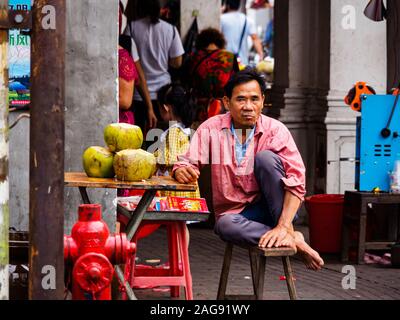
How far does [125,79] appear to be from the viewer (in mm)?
8055

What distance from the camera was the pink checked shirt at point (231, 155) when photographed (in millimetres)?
6047

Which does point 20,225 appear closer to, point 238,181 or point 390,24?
point 238,181

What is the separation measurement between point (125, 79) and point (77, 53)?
1.40m

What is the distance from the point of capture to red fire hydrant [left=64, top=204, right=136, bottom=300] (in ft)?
16.1

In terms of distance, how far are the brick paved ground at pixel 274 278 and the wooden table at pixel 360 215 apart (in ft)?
0.50

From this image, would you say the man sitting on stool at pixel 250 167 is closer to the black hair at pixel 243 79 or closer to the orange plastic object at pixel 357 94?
the black hair at pixel 243 79

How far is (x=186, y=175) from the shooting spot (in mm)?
5609

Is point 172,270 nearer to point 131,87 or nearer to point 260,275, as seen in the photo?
point 260,275

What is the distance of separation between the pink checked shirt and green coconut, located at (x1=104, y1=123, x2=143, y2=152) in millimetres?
441

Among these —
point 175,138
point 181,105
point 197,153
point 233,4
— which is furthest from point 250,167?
point 233,4

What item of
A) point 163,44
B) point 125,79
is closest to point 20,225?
point 125,79

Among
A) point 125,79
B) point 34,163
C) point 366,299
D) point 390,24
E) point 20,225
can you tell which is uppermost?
point 390,24
